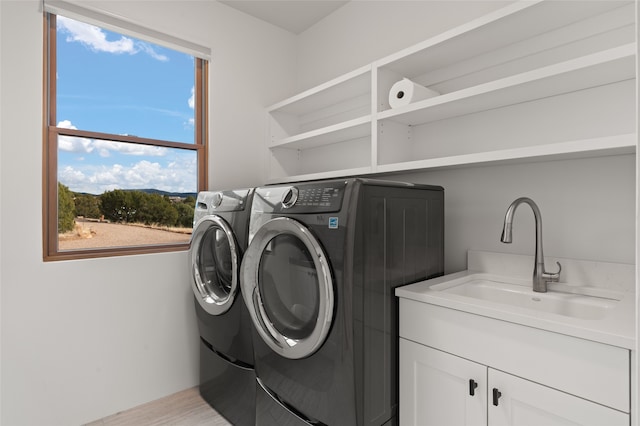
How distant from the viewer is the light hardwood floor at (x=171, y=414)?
6.52 ft

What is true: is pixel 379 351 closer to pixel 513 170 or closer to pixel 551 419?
pixel 551 419

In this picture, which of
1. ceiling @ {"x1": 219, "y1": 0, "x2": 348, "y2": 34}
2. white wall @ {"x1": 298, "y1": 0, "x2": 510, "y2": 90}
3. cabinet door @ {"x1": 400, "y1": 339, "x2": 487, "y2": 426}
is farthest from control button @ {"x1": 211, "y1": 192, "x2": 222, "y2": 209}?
ceiling @ {"x1": 219, "y1": 0, "x2": 348, "y2": 34}

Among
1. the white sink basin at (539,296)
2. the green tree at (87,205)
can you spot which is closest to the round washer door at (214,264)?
the green tree at (87,205)

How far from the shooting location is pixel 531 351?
1132 mm

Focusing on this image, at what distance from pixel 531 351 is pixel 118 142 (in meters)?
2.30

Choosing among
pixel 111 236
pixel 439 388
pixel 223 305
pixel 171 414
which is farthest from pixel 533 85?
pixel 171 414

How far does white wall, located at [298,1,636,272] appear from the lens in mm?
1466

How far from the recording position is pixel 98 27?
82.4 inches

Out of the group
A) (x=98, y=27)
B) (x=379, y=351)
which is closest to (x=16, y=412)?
(x=379, y=351)

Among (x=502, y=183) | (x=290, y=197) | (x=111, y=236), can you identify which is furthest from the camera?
(x=111, y=236)

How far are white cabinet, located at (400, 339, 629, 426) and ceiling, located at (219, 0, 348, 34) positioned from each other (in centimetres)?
234

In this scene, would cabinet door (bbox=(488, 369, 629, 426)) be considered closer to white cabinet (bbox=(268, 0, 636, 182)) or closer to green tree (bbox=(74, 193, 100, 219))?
white cabinet (bbox=(268, 0, 636, 182))

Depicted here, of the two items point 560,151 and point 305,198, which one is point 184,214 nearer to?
point 305,198

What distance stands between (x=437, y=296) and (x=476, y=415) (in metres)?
0.42
